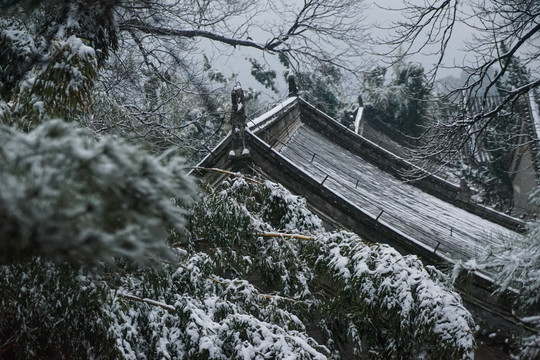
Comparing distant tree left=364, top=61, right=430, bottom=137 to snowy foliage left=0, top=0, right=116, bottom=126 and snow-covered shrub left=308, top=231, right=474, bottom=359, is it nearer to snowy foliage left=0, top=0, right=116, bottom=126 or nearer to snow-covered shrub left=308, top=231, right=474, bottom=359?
snow-covered shrub left=308, top=231, right=474, bottom=359

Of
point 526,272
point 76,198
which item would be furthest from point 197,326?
point 76,198

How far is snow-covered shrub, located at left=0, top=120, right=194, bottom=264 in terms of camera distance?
148 cm

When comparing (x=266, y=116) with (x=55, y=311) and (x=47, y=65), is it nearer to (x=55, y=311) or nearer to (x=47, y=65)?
(x=47, y=65)

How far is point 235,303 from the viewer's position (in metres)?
5.23

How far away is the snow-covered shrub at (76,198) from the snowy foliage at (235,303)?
214 centimetres

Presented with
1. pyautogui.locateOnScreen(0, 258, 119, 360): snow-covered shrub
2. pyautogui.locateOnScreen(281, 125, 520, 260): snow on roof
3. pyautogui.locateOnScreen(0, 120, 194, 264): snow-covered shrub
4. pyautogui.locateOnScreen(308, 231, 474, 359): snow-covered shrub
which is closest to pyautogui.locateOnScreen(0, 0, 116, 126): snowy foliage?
pyautogui.locateOnScreen(0, 258, 119, 360): snow-covered shrub

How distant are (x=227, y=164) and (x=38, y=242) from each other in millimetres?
6570

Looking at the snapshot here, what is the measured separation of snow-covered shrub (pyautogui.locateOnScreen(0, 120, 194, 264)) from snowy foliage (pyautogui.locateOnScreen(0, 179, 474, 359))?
2136mm

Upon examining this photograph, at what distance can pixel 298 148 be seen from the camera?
12117 mm

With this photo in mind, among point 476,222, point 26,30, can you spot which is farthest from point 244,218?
point 476,222

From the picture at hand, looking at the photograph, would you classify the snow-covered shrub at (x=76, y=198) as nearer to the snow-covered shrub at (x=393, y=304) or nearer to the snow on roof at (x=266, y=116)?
the snow-covered shrub at (x=393, y=304)

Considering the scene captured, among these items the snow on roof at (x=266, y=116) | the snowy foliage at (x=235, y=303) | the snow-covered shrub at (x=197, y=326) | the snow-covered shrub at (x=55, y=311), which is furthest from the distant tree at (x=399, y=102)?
the snow-covered shrub at (x=55, y=311)

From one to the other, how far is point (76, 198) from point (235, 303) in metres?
3.87

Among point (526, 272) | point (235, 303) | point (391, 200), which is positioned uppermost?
point (391, 200)
